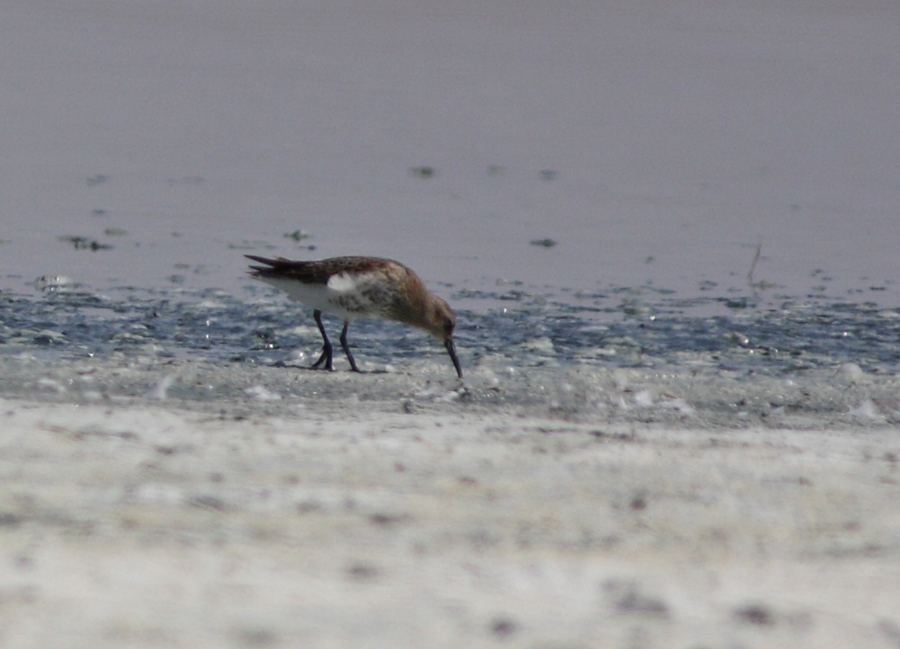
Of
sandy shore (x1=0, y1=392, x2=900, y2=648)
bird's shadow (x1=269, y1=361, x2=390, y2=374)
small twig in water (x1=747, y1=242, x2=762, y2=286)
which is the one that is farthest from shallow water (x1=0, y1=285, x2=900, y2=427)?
sandy shore (x1=0, y1=392, x2=900, y2=648)

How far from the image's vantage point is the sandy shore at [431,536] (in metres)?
3.73

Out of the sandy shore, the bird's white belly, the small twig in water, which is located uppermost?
the sandy shore

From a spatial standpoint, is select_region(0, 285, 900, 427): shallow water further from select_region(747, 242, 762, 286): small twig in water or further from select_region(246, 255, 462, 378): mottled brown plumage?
select_region(747, 242, 762, 286): small twig in water

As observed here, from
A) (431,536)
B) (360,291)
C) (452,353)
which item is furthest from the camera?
(360,291)

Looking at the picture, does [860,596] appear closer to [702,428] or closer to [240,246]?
[702,428]

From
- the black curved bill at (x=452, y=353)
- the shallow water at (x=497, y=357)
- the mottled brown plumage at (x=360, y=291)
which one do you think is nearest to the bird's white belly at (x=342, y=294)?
the mottled brown plumage at (x=360, y=291)

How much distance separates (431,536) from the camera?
4.46 meters

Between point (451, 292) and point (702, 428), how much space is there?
13.7ft

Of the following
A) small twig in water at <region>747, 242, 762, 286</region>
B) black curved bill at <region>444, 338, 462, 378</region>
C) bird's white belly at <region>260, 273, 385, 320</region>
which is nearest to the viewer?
black curved bill at <region>444, 338, 462, 378</region>

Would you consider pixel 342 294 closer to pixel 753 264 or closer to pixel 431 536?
pixel 431 536

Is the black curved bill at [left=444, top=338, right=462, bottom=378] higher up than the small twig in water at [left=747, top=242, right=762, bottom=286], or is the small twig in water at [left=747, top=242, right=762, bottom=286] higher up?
the black curved bill at [left=444, top=338, right=462, bottom=378]

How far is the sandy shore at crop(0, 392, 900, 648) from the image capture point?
373 centimetres

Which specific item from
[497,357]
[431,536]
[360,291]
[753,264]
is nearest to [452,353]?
[497,357]

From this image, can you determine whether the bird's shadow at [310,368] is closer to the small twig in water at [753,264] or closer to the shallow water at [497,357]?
the shallow water at [497,357]
